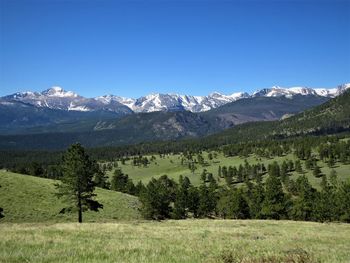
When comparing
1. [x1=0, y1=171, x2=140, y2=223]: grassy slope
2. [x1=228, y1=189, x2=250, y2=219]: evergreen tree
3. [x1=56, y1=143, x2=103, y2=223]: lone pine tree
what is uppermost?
[x1=56, y1=143, x2=103, y2=223]: lone pine tree

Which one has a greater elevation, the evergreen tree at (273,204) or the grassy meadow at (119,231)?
the grassy meadow at (119,231)

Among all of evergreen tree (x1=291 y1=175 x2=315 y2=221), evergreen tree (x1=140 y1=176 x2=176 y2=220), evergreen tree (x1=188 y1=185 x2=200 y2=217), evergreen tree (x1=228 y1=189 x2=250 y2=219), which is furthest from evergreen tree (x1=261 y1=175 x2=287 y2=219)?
evergreen tree (x1=140 y1=176 x2=176 y2=220)

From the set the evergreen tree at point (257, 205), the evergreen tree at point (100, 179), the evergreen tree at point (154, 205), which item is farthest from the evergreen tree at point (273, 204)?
the evergreen tree at point (100, 179)

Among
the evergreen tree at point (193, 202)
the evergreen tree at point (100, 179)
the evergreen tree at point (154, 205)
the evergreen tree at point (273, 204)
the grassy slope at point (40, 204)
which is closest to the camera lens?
the grassy slope at point (40, 204)

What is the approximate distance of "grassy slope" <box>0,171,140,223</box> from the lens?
220ft

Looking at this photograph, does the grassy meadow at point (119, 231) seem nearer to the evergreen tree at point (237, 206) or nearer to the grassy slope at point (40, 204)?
the grassy slope at point (40, 204)

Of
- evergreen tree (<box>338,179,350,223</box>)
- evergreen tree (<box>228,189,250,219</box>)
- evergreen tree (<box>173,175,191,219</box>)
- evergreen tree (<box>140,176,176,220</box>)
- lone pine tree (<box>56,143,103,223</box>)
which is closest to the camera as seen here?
lone pine tree (<box>56,143,103,223</box>)

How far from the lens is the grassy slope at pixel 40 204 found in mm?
67188

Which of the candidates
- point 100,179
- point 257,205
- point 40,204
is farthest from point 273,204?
point 100,179

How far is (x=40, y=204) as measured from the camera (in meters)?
72.9

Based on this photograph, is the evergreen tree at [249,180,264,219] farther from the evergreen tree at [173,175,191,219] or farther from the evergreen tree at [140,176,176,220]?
the evergreen tree at [140,176,176,220]

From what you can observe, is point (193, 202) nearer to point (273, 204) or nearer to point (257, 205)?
point (257, 205)

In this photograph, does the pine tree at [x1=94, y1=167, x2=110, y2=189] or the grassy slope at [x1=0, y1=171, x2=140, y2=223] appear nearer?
the grassy slope at [x1=0, y1=171, x2=140, y2=223]

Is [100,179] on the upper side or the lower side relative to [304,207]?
upper
